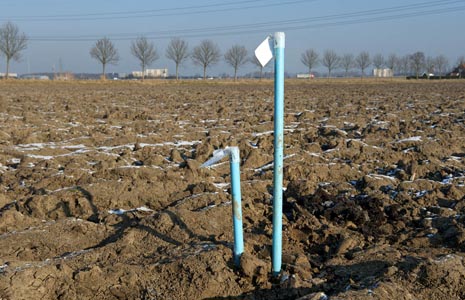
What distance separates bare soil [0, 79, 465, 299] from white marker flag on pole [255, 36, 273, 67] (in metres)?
1.46

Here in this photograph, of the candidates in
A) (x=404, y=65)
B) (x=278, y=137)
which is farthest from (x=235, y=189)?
(x=404, y=65)

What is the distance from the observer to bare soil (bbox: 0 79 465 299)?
10.7ft

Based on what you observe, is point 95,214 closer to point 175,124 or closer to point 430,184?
point 430,184

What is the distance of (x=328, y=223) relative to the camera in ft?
15.4

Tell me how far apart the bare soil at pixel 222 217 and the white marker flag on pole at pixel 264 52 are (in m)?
1.46

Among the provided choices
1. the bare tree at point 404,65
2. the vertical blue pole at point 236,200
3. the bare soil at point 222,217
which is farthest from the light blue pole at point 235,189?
the bare tree at point 404,65

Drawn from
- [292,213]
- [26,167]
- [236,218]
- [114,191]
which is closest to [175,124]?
[26,167]

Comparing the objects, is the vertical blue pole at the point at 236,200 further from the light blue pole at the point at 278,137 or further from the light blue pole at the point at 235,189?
the light blue pole at the point at 278,137

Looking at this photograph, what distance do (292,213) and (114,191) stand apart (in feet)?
6.97

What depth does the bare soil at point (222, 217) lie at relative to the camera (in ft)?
10.7

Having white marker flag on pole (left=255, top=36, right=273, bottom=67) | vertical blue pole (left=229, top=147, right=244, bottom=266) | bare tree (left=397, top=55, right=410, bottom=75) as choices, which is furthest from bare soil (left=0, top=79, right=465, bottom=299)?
bare tree (left=397, top=55, right=410, bottom=75)

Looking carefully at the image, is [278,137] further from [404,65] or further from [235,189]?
[404,65]

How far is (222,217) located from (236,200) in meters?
1.15

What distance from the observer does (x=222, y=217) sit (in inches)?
181
